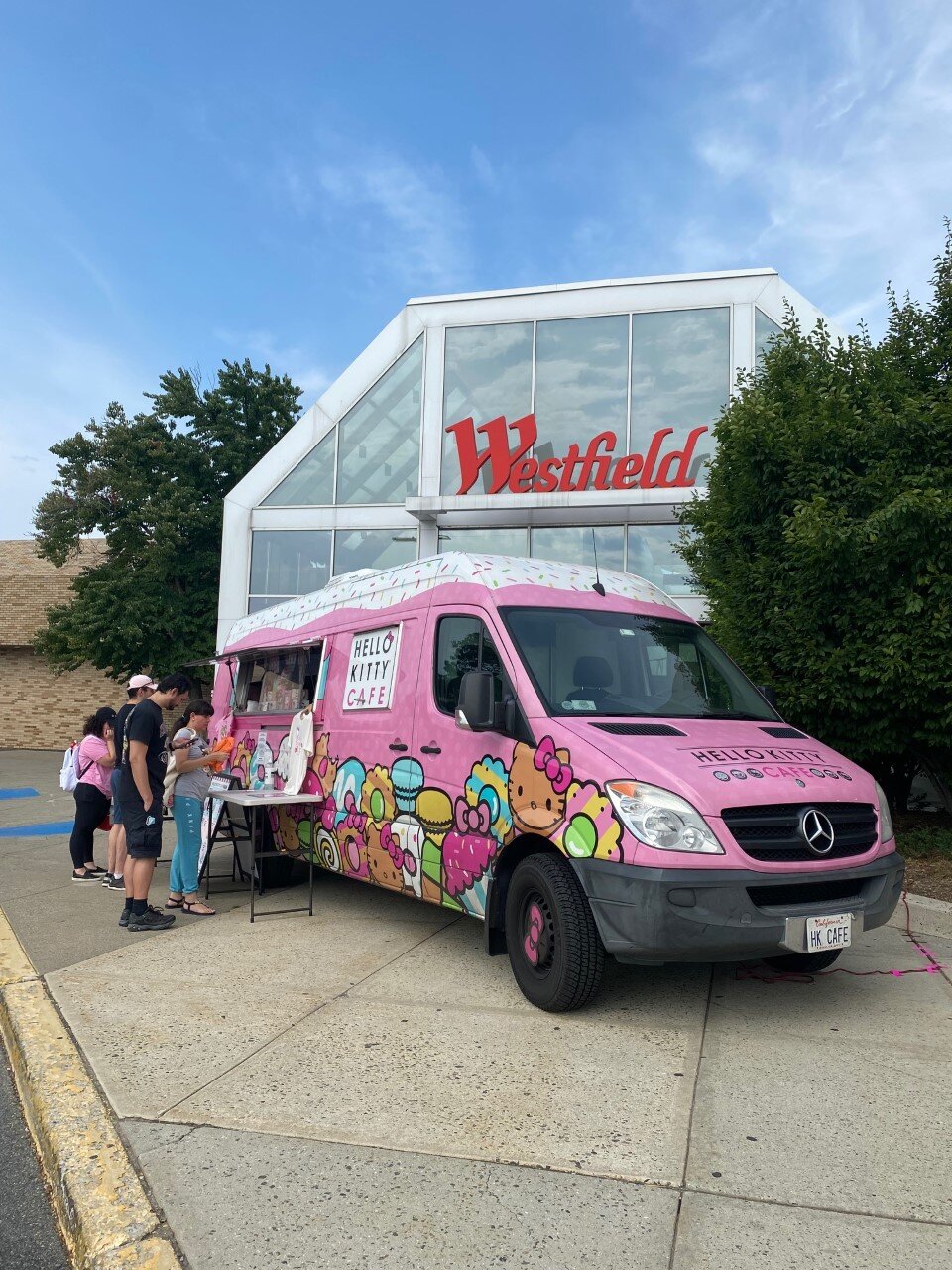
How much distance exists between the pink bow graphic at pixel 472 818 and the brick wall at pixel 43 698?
78.4ft

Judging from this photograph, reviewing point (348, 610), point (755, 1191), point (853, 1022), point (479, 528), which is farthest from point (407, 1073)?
point (479, 528)

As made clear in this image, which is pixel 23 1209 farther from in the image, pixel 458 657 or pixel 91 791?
pixel 91 791

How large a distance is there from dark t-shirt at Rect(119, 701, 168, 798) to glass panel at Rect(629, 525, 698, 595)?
1256cm

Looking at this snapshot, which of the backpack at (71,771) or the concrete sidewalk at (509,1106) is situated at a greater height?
the backpack at (71,771)

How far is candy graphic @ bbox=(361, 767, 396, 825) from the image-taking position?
21.1 ft

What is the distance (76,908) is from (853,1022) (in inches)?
218

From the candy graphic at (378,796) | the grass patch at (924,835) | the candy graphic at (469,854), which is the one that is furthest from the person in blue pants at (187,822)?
the grass patch at (924,835)

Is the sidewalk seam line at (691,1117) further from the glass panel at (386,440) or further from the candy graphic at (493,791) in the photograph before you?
the glass panel at (386,440)

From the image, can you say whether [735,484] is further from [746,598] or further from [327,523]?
[327,523]

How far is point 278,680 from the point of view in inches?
351

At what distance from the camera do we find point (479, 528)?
19.9 meters

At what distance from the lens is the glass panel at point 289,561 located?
21.0 meters

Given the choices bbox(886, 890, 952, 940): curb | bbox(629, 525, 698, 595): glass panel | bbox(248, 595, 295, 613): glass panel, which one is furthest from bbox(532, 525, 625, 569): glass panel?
bbox(886, 890, 952, 940): curb

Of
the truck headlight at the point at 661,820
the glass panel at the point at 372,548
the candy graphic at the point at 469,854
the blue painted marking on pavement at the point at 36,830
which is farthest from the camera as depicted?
the glass panel at the point at 372,548
